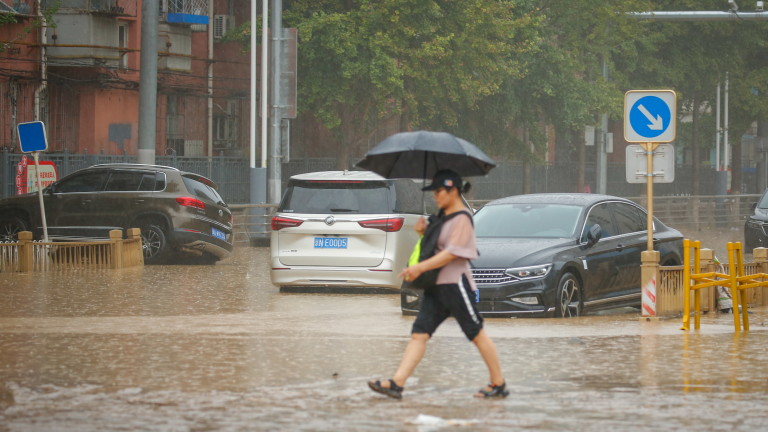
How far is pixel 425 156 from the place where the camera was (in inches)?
419

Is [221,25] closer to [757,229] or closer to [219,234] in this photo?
[219,234]

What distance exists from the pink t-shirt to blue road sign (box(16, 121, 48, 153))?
16.2m

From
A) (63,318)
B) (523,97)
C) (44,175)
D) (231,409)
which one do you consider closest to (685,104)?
(523,97)

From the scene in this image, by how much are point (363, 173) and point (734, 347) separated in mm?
7433

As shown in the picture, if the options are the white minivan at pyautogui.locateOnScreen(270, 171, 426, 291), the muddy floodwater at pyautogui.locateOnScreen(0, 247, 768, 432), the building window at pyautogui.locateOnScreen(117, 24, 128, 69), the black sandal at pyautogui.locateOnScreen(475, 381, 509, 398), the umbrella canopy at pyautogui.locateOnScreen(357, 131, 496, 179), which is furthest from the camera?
the building window at pyautogui.locateOnScreen(117, 24, 128, 69)

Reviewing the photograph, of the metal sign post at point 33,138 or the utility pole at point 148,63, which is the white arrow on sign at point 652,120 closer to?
→ the metal sign post at point 33,138

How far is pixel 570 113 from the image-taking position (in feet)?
151

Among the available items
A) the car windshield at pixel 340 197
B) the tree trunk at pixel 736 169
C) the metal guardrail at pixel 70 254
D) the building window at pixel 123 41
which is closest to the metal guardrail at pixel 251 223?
the building window at pixel 123 41

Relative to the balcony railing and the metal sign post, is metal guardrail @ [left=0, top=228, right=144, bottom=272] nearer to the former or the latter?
the metal sign post

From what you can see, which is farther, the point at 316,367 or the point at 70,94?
the point at 70,94

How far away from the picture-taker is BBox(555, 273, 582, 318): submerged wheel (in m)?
15.6

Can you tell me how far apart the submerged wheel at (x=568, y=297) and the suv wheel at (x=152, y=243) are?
11246mm

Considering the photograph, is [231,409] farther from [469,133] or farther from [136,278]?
[469,133]

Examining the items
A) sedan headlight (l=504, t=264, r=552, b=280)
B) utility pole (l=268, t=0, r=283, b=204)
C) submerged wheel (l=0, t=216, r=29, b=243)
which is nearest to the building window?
utility pole (l=268, t=0, r=283, b=204)
